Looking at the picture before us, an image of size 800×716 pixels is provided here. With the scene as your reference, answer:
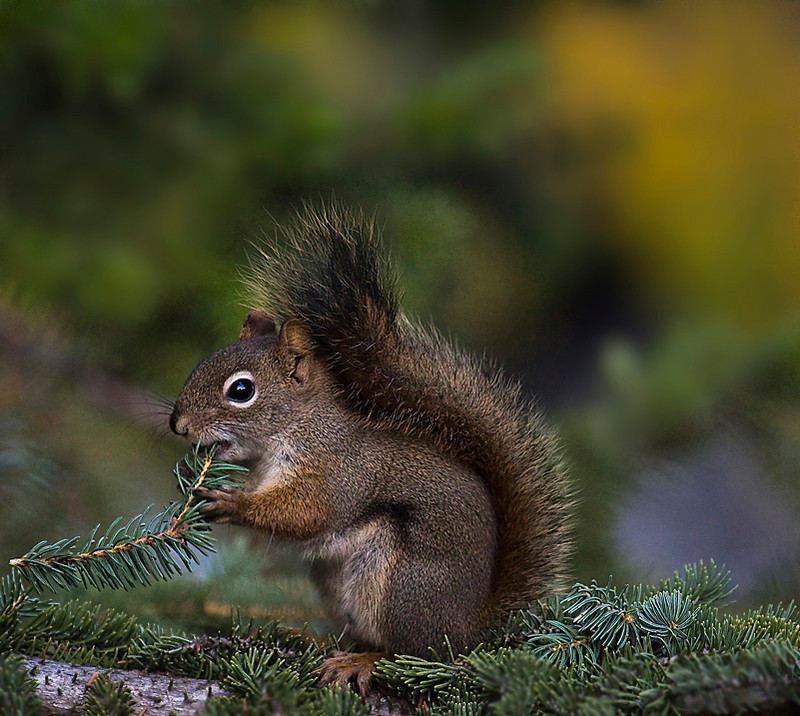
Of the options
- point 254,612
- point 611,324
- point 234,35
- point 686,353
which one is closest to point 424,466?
point 254,612

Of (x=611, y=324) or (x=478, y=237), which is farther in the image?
(x=611, y=324)

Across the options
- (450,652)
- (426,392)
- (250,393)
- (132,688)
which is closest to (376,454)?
(426,392)

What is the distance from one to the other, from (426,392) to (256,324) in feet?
1.15

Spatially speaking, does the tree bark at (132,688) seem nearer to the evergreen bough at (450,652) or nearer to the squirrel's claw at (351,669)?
the evergreen bough at (450,652)

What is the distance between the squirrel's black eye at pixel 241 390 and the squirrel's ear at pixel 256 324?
149 mm

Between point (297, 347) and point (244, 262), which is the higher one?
point (244, 262)

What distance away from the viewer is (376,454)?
1.30 m

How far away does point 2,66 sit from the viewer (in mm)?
1661

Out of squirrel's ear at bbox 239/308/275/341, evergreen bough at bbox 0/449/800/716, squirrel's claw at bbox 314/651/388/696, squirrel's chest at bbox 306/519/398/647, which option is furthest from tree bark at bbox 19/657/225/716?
squirrel's ear at bbox 239/308/275/341

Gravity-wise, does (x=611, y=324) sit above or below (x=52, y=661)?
above

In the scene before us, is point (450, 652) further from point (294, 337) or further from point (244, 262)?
point (244, 262)

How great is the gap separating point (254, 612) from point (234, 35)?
1264 mm

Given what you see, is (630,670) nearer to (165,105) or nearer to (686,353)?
(686,353)

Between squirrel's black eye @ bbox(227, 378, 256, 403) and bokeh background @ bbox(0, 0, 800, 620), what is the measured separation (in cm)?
20
